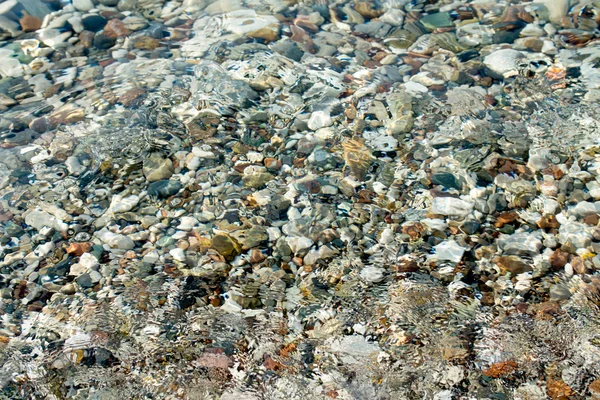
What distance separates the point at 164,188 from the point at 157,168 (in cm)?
19

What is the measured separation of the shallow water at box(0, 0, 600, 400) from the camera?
9.49ft

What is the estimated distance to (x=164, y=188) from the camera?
12.3 ft

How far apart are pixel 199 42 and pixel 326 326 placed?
9.31 feet

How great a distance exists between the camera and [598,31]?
4.65 metres

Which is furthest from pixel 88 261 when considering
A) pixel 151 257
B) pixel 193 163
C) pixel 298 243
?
pixel 298 243

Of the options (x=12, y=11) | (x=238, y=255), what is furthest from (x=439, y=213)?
(x=12, y=11)

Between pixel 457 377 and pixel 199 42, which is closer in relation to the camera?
pixel 457 377

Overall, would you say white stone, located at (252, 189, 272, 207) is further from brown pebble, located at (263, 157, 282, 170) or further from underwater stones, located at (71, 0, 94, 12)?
underwater stones, located at (71, 0, 94, 12)

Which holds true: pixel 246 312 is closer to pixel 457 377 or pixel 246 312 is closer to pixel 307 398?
pixel 307 398

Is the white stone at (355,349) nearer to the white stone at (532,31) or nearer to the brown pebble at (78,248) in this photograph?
the brown pebble at (78,248)

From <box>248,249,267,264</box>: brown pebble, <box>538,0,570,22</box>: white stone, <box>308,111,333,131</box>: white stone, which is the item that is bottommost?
<box>248,249,267,264</box>: brown pebble

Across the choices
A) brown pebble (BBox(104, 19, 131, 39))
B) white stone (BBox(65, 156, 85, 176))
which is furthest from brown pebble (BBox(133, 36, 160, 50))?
white stone (BBox(65, 156, 85, 176))

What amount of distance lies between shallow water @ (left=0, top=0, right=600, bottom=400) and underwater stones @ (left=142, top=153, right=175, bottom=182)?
1cm

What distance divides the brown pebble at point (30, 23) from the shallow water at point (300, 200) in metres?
0.02
